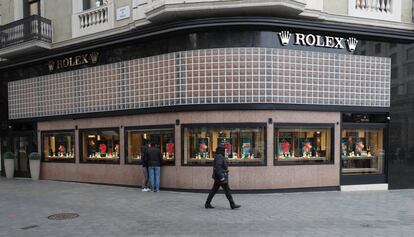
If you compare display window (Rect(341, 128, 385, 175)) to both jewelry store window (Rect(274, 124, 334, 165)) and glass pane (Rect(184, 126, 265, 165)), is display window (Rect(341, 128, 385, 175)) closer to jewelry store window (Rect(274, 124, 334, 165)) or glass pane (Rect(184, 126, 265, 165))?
jewelry store window (Rect(274, 124, 334, 165))

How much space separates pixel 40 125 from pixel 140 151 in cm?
573

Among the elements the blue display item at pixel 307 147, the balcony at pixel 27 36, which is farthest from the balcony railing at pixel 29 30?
the blue display item at pixel 307 147

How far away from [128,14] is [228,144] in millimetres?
6033

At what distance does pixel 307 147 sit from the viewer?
442 inches

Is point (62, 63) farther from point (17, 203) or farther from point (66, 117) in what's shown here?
point (17, 203)

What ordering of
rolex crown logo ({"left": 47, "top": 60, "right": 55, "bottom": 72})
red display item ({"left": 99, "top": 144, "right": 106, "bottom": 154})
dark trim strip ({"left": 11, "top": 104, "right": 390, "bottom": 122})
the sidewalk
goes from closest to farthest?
the sidewalk → dark trim strip ({"left": 11, "top": 104, "right": 390, "bottom": 122}) → red display item ({"left": 99, "top": 144, "right": 106, "bottom": 154}) → rolex crown logo ({"left": 47, "top": 60, "right": 55, "bottom": 72})

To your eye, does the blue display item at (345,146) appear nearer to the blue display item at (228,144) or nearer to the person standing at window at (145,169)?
the blue display item at (228,144)

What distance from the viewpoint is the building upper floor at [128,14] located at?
1030cm

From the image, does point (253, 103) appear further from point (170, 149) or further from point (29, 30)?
point (29, 30)

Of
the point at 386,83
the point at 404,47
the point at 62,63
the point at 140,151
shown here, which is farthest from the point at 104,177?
the point at 404,47

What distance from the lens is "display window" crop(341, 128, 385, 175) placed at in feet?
38.0

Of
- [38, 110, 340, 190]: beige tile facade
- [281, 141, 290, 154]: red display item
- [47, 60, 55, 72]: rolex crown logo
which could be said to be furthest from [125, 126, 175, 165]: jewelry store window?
[47, 60, 55, 72]: rolex crown logo

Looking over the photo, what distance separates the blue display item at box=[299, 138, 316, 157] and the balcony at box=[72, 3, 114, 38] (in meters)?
8.13

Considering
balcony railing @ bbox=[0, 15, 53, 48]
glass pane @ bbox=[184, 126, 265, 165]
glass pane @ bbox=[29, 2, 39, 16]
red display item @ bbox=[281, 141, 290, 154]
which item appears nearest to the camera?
glass pane @ bbox=[184, 126, 265, 165]
